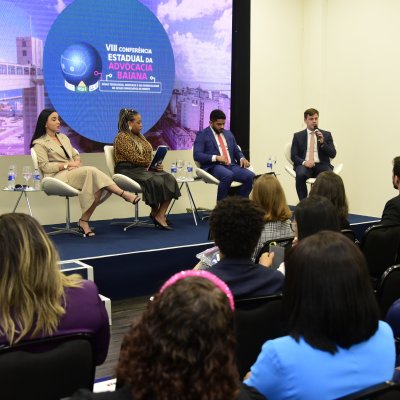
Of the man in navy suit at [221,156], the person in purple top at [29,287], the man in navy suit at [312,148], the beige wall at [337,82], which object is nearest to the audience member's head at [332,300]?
the person in purple top at [29,287]

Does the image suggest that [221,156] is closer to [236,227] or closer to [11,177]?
[11,177]

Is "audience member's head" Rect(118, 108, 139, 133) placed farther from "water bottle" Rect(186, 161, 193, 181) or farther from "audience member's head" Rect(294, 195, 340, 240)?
"audience member's head" Rect(294, 195, 340, 240)

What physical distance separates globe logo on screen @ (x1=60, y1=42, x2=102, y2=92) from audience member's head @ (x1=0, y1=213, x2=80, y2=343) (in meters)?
4.56

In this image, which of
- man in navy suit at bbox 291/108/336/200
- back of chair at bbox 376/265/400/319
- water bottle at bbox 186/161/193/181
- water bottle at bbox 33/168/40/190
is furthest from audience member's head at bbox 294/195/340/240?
man in navy suit at bbox 291/108/336/200

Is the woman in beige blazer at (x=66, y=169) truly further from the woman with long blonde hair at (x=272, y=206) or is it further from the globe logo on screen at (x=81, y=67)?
the woman with long blonde hair at (x=272, y=206)

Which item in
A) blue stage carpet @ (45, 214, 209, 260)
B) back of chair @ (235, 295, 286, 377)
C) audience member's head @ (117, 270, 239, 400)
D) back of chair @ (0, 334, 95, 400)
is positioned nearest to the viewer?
audience member's head @ (117, 270, 239, 400)

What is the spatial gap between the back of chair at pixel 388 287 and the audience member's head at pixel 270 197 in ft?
2.73

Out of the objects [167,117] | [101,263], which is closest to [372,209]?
[167,117]

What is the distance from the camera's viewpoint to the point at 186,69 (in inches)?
273

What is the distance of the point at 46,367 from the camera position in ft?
5.23

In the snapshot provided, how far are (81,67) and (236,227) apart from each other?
4.31 metres

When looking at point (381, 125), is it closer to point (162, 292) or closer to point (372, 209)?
point (372, 209)

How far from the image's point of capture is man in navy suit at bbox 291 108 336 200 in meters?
6.94

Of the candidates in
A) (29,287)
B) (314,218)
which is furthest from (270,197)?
(29,287)
